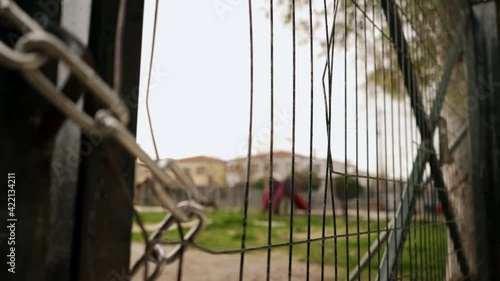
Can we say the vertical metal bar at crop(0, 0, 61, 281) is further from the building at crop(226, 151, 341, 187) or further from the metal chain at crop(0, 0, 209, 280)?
the building at crop(226, 151, 341, 187)

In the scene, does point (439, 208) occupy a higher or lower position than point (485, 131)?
lower

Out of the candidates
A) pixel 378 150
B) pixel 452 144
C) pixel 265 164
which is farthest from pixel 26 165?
pixel 265 164

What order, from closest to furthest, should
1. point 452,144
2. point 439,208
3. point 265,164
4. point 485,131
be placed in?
1. point 439,208
2. point 452,144
3. point 485,131
4. point 265,164

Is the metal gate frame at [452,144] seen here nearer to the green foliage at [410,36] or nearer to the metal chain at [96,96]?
the green foliage at [410,36]

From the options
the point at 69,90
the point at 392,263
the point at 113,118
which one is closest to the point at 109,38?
the point at 69,90

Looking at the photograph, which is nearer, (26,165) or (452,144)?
(26,165)

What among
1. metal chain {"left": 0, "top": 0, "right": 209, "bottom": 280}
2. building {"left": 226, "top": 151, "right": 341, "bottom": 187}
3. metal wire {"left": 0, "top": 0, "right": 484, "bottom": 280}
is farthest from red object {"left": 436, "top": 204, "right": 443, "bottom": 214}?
metal chain {"left": 0, "top": 0, "right": 209, "bottom": 280}

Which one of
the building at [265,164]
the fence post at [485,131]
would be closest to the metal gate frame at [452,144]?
the fence post at [485,131]

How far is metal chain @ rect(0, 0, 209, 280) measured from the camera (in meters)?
0.30

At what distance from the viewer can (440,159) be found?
2133 mm

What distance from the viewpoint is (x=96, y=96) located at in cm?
34

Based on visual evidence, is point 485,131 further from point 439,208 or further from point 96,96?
point 96,96

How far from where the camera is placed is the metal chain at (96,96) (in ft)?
0.99

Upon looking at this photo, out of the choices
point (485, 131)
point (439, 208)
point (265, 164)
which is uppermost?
point (485, 131)
